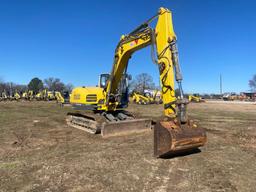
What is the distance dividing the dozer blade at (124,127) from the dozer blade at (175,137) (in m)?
3.11

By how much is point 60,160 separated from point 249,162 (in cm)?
440

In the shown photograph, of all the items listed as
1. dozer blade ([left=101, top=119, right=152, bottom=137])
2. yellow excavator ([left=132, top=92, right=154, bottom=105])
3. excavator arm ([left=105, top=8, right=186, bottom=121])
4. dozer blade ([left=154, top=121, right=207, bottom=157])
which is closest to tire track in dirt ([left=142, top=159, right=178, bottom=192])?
dozer blade ([left=154, top=121, right=207, bottom=157])

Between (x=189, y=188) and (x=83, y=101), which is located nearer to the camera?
(x=189, y=188)

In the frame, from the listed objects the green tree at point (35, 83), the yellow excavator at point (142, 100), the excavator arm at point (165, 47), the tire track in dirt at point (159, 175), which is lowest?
the tire track in dirt at point (159, 175)

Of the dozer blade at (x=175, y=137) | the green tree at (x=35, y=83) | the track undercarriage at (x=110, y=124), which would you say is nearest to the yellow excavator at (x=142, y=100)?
the track undercarriage at (x=110, y=124)

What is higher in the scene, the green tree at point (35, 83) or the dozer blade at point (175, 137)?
the green tree at point (35, 83)

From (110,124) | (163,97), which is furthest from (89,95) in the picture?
(163,97)

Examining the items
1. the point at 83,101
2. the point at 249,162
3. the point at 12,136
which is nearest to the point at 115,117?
the point at 83,101

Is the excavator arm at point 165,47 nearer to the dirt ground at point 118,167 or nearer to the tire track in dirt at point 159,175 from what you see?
the tire track in dirt at point 159,175

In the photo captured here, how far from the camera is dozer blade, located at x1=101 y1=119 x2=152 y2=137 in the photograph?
27.9 ft

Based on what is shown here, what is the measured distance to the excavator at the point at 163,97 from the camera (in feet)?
18.0

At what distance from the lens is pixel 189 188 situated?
160 inches

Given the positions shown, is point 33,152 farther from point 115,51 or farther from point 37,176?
point 115,51

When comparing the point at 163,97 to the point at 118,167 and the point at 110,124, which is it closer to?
the point at 118,167
